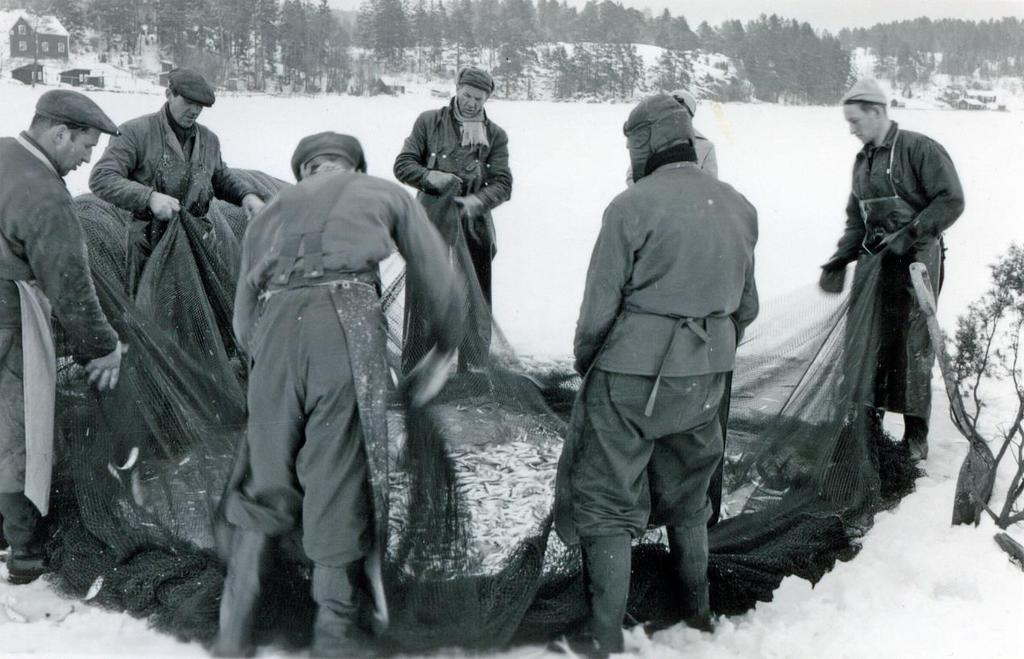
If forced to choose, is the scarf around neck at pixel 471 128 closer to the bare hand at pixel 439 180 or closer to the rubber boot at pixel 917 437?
the bare hand at pixel 439 180

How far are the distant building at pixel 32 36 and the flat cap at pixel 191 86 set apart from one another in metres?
0.65

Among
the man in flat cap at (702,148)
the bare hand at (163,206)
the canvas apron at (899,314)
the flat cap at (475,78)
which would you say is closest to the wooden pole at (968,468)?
the canvas apron at (899,314)

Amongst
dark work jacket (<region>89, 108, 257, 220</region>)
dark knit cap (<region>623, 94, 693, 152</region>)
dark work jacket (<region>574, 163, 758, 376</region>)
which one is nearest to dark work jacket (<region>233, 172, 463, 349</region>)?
dark work jacket (<region>574, 163, 758, 376</region>)

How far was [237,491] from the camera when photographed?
2.31 meters

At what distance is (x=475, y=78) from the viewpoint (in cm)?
460

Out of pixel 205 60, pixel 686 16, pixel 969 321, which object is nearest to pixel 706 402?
pixel 969 321

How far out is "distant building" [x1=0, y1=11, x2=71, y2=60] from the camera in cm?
381

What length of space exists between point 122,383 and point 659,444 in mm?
1916

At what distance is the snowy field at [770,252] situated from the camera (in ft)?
8.05

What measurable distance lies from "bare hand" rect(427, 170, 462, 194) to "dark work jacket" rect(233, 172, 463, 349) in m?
2.22

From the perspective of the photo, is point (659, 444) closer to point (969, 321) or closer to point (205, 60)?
point (969, 321)

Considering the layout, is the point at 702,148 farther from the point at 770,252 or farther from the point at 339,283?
the point at 770,252

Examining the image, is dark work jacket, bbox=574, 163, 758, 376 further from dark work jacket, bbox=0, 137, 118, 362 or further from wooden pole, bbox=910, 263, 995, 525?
dark work jacket, bbox=0, 137, 118, 362

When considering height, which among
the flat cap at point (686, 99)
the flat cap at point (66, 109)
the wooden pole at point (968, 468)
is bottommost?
the wooden pole at point (968, 468)
